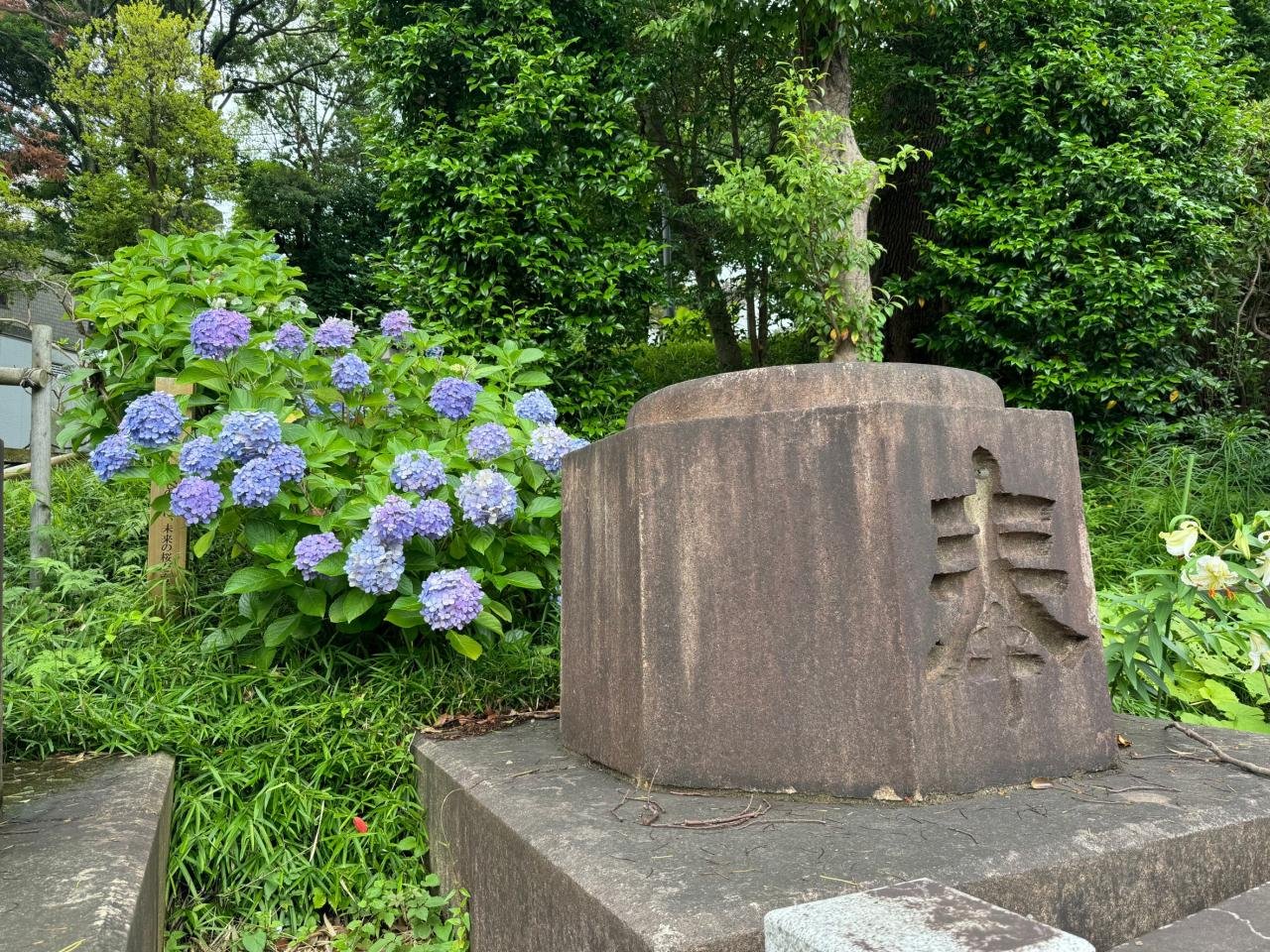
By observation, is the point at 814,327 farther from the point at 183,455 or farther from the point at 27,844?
the point at 27,844

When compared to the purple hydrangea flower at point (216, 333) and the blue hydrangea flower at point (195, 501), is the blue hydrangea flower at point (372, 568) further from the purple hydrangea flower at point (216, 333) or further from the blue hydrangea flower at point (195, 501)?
the purple hydrangea flower at point (216, 333)

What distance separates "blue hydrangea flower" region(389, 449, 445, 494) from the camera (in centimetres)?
282

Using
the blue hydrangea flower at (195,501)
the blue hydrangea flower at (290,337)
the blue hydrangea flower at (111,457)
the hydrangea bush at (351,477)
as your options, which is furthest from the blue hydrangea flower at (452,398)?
the blue hydrangea flower at (111,457)

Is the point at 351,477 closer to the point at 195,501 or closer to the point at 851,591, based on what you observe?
the point at 195,501

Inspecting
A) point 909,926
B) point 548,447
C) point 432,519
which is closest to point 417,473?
point 432,519

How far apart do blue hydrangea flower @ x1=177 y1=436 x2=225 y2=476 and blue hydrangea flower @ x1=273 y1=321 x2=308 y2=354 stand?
632mm

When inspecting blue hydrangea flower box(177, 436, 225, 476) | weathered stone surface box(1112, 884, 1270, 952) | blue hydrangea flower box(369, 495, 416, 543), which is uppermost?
blue hydrangea flower box(177, 436, 225, 476)

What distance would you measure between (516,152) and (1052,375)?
4.03 meters

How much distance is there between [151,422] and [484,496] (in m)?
1.10

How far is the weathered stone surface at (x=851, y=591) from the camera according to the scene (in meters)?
1.87

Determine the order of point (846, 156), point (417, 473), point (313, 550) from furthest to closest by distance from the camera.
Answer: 1. point (846, 156)
2. point (417, 473)
3. point (313, 550)

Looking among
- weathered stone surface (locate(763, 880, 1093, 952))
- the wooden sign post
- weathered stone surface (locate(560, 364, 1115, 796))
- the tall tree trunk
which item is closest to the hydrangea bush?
the wooden sign post

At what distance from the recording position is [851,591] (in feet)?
6.17

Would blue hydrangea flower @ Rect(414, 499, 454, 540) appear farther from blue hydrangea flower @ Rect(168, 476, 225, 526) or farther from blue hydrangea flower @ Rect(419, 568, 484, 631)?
blue hydrangea flower @ Rect(168, 476, 225, 526)
